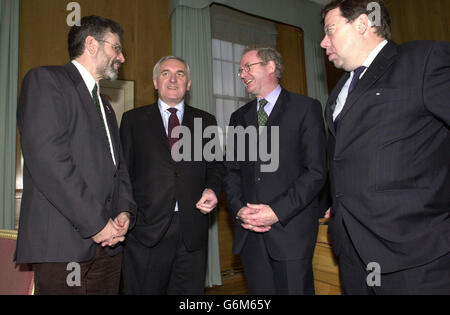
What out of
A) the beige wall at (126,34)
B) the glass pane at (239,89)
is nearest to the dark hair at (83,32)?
the beige wall at (126,34)

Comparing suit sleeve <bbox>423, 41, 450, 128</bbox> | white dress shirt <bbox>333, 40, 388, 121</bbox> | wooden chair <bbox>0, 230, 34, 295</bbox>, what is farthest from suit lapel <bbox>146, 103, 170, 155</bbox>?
suit sleeve <bbox>423, 41, 450, 128</bbox>

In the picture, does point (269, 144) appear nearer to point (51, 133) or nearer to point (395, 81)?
point (395, 81)

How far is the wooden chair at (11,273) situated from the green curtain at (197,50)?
2849 mm

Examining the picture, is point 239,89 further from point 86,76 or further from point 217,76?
point 86,76

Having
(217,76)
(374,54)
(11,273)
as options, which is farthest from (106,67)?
(217,76)

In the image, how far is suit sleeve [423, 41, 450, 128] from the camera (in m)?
1.12

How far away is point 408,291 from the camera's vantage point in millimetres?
1158

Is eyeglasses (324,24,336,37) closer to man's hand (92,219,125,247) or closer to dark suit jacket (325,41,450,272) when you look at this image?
dark suit jacket (325,41,450,272)

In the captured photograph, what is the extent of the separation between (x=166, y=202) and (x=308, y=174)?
0.96 m

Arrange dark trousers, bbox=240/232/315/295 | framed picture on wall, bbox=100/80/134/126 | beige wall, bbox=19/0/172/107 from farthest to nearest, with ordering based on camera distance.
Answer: framed picture on wall, bbox=100/80/134/126 → beige wall, bbox=19/0/172/107 → dark trousers, bbox=240/232/315/295

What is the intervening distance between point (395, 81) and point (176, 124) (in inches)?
59.0

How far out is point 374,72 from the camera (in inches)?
52.2

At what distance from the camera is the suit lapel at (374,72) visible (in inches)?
51.6

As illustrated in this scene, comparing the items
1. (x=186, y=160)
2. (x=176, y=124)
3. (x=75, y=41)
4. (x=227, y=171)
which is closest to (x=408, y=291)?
(x=227, y=171)
